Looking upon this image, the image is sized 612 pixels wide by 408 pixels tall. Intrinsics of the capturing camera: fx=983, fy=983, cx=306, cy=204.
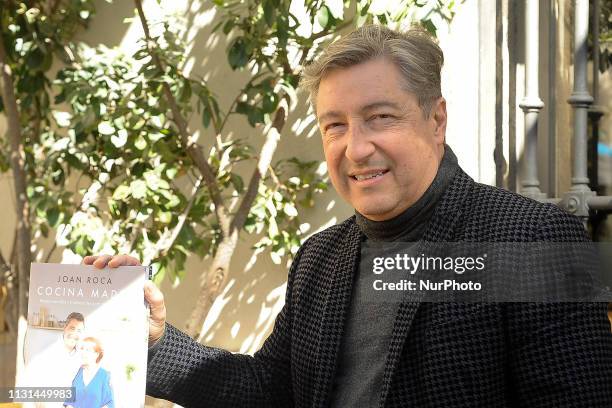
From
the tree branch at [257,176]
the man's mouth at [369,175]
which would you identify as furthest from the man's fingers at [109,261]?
the tree branch at [257,176]

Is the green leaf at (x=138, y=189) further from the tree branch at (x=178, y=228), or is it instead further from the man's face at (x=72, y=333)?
the man's face at (x=72, y=333)

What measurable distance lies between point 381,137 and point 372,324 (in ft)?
1.05

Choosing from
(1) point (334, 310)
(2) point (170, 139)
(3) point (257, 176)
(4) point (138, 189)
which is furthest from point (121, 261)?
(2) point (170, 139)

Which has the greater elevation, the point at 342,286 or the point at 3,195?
the point at 3,195

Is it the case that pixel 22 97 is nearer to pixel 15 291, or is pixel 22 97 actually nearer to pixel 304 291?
pixel 15 291

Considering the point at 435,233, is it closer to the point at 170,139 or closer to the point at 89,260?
the point at 89,260

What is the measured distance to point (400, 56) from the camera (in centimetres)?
161

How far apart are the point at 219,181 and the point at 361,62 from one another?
191cm

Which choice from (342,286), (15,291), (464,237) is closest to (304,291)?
(342,286)

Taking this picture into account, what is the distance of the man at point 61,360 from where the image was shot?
4.64 ft

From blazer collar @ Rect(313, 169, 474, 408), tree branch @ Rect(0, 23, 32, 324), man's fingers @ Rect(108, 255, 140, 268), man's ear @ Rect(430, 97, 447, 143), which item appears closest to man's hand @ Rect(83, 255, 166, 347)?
man's fingers @ Rect(108, 255, 140, 268)

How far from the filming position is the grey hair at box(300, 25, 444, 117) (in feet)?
5.31

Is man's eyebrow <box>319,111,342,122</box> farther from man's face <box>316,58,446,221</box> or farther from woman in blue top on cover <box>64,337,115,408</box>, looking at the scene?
woman in blue top on cover <box>64,337,115,408</box>

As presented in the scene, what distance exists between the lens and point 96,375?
55.2 inches
